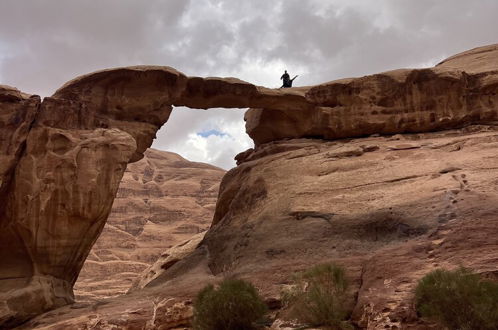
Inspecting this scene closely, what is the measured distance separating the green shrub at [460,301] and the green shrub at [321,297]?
1.54 m

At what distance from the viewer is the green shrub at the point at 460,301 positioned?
835cm

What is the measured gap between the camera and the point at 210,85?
19625 mm

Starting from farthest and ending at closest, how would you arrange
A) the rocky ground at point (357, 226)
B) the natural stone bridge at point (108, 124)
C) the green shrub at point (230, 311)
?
the natural stone bridge at point (108, 124), the rocky ground at point (357, 226), the green shrub at point (230, 311)

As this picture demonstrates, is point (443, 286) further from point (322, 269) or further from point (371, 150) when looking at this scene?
point (371, 150)

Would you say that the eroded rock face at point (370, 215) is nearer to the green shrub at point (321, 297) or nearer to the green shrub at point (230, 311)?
the green shrub at point (321, 297)

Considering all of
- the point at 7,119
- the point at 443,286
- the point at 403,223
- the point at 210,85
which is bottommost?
the point at 443,286

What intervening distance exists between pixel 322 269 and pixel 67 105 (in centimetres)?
969

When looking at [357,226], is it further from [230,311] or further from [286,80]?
[286,80]

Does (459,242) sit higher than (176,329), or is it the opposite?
(459,242)

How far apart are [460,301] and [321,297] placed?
8.46 ft

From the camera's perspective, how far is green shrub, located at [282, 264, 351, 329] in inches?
395

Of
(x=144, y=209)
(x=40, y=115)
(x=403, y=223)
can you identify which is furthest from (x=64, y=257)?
(x=144, y=209)

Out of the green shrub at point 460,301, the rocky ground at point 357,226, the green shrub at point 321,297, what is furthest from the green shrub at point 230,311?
the green shrub at point 460,301

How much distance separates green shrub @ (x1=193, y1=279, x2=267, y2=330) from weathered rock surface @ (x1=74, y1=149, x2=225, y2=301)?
1513 inches
